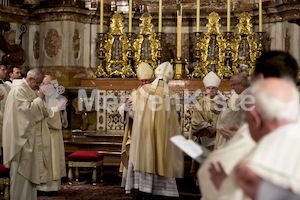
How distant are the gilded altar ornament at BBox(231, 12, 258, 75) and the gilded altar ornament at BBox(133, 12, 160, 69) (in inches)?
54.3

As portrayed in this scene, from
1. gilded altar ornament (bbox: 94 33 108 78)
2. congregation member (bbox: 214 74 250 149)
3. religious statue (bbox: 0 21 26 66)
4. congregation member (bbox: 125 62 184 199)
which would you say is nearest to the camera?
congregation member (bbox: 214 74 250 149)

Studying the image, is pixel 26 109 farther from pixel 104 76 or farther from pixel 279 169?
pixel 279 169

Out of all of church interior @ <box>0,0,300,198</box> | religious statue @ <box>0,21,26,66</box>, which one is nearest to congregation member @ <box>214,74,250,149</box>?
church interior @ <box>0,0,300,198</box>

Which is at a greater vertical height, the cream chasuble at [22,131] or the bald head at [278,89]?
the bald head at [278,89]

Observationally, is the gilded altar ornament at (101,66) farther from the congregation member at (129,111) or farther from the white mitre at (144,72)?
the white mitre at (144,72)

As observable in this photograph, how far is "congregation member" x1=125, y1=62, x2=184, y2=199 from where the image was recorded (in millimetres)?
7004

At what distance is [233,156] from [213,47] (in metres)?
7.84

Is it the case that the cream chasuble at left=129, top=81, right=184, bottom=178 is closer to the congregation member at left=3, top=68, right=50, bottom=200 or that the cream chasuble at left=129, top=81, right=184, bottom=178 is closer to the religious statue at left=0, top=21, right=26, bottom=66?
the congregation member at left=3, top=68, right=50, bottom=200

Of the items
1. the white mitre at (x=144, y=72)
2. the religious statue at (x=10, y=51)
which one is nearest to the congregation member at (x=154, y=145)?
the white mitre at (x=144, y=72)

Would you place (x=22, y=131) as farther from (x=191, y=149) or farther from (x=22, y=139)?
(x=191, y=149)

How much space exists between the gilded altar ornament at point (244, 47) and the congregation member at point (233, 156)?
23.8 ft

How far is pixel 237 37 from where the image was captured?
9.66 meters

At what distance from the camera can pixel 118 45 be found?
402 inches

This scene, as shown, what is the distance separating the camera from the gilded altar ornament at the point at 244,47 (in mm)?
9695
